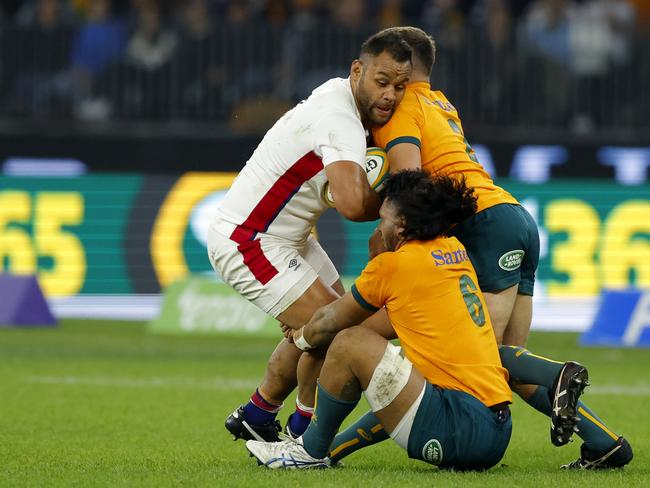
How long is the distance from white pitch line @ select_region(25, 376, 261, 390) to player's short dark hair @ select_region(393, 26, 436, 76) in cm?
423

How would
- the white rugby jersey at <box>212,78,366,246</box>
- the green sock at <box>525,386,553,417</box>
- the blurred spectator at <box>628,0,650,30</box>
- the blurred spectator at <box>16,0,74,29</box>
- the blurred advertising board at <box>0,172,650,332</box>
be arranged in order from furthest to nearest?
the blurred spectator at <box>628,0,650,30</box>
the blurred spectator at <box>16,0,74,29</box>
the blurred advertising board at <box>0,172,650,332</box>
the green sock at <box>525,386,553,417</box>
the white rugby jersey at <box>212,78,366,246</box>

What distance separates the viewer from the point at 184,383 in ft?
37.1

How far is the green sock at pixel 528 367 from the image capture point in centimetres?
672

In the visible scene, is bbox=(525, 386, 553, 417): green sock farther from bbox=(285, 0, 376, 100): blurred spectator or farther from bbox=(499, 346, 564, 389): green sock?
bbox=(285, 0, 376, 100): blurred spectator

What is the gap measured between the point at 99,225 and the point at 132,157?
910 mm

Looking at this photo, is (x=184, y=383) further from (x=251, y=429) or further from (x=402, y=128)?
(x=402, y=128)

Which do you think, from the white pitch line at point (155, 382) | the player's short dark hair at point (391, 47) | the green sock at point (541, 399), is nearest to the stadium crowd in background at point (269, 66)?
the white pitch line at point (155, 382)

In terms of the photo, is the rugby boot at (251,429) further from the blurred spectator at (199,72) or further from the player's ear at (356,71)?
the blurred spectator at (199,72)

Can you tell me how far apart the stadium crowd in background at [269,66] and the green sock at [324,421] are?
1040 centimetres

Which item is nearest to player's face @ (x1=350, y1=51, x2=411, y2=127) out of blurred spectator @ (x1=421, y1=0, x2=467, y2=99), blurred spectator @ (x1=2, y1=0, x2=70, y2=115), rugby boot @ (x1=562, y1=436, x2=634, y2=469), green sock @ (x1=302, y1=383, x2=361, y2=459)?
green sock @ (x1=302, y1=383, x2=361, y2=459)

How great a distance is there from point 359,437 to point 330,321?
0.68 metres

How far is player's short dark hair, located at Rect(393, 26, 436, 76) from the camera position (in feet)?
24.0

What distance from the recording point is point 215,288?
15344 millimetres

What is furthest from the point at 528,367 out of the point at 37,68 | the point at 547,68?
the point at 37,68
